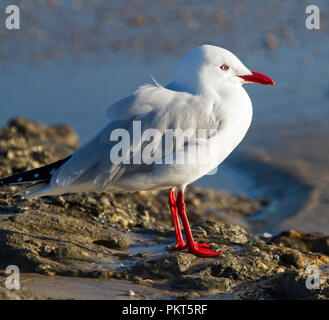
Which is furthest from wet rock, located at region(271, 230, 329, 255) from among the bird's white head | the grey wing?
the grey wing

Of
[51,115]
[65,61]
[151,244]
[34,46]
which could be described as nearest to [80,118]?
[51,115]

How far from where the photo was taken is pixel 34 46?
14297mm

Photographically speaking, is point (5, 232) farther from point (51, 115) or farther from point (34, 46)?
point (34, 46)

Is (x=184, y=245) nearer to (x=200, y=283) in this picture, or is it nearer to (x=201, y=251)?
(x=201, y=251)

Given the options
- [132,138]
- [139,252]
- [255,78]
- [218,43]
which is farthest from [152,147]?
[218,43]

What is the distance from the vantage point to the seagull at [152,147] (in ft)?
15.1

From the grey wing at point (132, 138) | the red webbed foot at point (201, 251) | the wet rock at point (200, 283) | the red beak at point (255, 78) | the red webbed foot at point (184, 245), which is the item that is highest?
the red beak at point (255, 78)

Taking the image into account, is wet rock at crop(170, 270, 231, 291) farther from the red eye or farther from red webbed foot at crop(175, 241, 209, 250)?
the red eye

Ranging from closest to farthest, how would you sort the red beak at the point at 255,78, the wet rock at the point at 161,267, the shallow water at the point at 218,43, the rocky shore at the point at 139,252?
the rocky shore at the point at 139,252
the wet rock at the point at 161,267
the red beak at the point at 255,78
the shallow water at the point at 218,43

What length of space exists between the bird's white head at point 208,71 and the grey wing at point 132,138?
26cm

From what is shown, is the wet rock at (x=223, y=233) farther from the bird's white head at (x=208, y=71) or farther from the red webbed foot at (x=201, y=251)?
the bird's white head at (x=208, y=71)

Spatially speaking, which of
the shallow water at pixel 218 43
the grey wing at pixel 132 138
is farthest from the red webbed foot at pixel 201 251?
the shallow water at pixel 218 43

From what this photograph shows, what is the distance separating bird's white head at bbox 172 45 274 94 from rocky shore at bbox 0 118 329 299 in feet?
4.25

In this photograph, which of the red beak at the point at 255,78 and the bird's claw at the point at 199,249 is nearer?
the bird's claw at the point at 199,249
